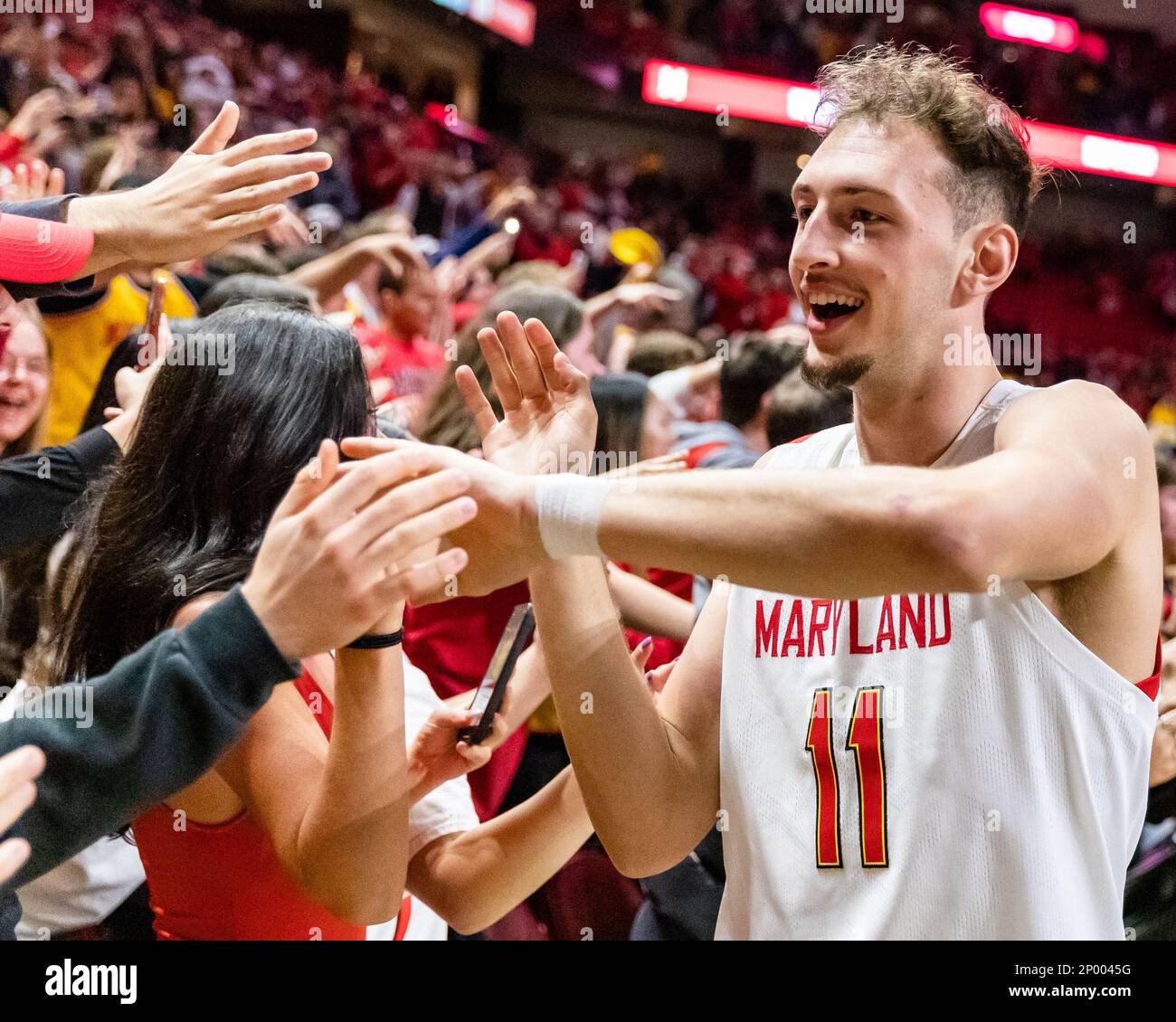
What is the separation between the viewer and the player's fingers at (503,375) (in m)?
1.73

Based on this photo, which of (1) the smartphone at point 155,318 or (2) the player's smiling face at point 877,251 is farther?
(1) the smartphone at point 155,318

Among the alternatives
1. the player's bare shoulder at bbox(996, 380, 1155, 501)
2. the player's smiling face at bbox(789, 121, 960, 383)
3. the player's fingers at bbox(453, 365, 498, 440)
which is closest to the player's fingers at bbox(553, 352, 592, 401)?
the player's fingers at bbox(453, 365, 498, 440)

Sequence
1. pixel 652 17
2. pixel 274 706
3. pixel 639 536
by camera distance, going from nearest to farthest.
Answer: pixel 639 536, pixel 274 706, pixel 652 17

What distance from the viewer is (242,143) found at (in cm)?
199

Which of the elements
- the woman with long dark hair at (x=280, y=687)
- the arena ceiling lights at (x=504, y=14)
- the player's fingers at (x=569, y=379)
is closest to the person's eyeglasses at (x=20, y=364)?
the woman with long dark hair at (x=280, y=687)

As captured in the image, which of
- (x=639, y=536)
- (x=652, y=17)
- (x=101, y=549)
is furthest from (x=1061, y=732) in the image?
(x=652, y=17)

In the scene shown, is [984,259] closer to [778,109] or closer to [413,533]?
[413,533]

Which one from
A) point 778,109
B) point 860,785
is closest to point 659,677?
point 860,785

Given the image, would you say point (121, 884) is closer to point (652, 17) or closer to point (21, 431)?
point (21, 431)

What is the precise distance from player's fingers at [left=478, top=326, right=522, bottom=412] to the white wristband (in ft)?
1.09

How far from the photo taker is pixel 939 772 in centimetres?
162

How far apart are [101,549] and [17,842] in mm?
779

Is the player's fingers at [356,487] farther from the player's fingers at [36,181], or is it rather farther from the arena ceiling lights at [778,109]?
the arena ceiling lights at [778,109]

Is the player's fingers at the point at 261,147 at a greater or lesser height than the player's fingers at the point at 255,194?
greater
